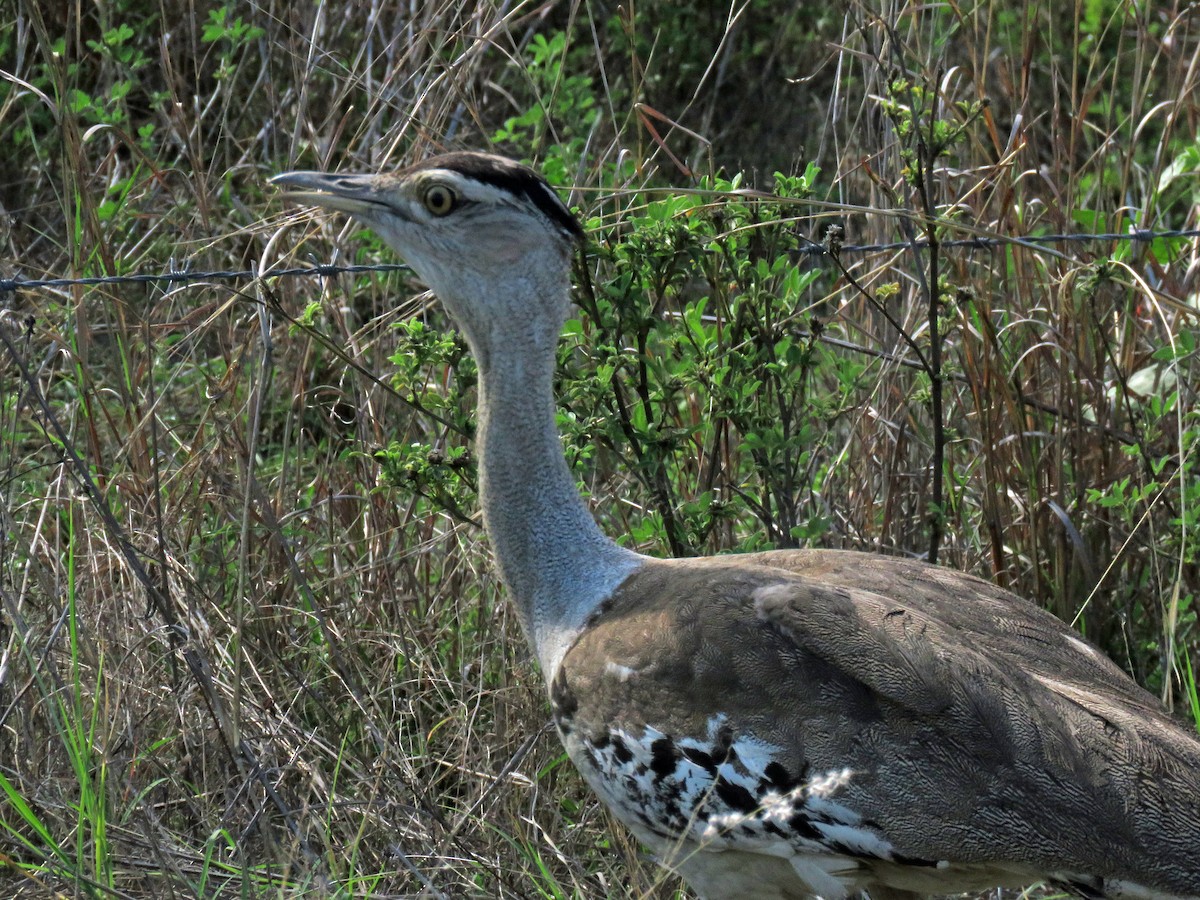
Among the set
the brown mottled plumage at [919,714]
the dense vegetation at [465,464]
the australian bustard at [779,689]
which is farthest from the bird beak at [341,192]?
the brown mottled plumage at [919,714]

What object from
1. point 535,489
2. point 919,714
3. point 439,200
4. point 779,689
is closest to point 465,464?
point 535,489

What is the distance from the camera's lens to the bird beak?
2.82 m

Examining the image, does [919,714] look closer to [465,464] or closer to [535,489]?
[535,489]

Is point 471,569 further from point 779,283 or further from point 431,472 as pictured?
point 779,283

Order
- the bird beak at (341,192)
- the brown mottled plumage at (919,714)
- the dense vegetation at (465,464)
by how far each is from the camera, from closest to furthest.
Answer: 1. the brown mottled plumage at (919,714)
2. the bird beak at (341,192)
3. the dense vegetation at (465,464)

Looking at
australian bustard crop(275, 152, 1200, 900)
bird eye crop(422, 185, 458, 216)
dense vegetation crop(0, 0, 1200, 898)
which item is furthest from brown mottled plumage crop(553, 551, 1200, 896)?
bird eye crop(422, 185, 458, 216)

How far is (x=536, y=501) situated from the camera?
9.50 feet

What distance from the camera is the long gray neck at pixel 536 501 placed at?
114 inches

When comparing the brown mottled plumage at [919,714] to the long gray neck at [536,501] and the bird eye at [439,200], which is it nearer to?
the long gray neck at [536,501]

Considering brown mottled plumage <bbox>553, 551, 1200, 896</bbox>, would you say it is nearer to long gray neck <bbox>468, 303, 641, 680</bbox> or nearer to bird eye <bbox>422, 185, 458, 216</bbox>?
long gray neck <bbox>468, 303, 641, 680</bbox>

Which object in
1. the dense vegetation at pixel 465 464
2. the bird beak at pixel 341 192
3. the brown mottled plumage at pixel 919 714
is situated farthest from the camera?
the dense vegetation at pixel 465 464

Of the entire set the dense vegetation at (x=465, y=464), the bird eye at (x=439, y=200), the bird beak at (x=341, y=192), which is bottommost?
the dense vegetation at (x=465, y=464)

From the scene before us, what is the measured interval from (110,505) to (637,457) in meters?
1.39

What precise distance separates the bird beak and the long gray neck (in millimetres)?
353
